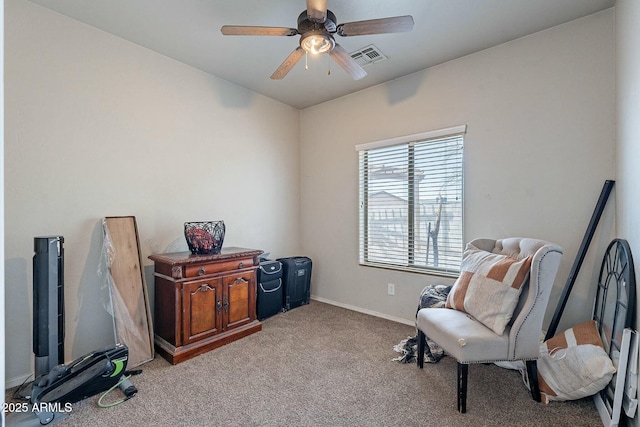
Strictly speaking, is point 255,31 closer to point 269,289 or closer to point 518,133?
point 518,133

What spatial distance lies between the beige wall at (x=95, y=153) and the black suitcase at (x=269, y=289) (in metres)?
0.47

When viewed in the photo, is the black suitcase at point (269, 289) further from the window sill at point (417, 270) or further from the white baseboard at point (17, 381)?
the white baseboard at point (17, 381)

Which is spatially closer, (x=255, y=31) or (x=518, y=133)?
(x=255, y=31)

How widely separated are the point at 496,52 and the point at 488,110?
1.68 ft

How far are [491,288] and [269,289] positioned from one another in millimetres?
2288

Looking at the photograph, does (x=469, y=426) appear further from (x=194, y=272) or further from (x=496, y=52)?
(x=496, y=52)

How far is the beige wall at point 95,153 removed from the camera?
2238mm

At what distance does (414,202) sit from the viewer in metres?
3.39

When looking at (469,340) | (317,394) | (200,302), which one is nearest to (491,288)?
(469,340)

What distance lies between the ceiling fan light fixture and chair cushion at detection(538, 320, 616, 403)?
101 inches

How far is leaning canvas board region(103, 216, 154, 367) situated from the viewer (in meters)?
2.49

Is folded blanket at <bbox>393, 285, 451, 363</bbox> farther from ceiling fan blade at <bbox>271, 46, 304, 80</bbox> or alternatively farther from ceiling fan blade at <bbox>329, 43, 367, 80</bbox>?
ceiling fan blade at <bbox>271, 46, 304, 80</bbox>

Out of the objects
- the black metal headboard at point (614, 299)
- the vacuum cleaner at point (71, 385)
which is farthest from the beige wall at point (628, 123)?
the vacuum cleaner at point (71, 385)

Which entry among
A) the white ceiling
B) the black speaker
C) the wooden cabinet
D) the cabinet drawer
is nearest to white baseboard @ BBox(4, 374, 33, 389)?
the black speaker
